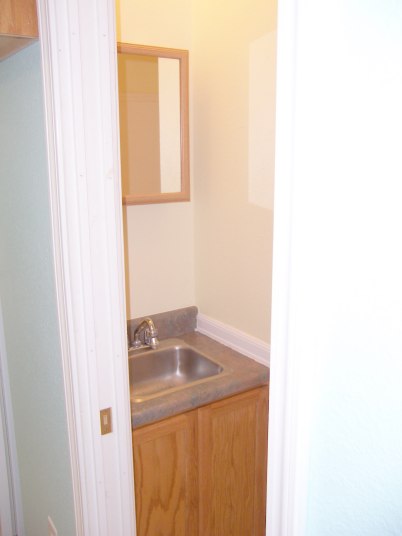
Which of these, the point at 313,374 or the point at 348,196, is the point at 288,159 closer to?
the point at 348,196

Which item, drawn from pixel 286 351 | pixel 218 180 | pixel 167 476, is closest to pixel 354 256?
pixel 286 351

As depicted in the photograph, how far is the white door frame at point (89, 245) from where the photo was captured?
42.6 inches

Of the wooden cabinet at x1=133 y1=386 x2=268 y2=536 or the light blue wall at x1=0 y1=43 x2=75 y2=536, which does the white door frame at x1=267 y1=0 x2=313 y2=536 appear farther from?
the wooden cabinet at x1=133 y1=386 x2=268 y2=536

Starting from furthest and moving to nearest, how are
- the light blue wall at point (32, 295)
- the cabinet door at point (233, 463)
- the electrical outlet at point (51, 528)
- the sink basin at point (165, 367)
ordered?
the sink basin at point (165, 367) < the cabinet door at point (233, 463) < the electrical outlet at point (51, 528) < the light blue wall at point (32, 295)

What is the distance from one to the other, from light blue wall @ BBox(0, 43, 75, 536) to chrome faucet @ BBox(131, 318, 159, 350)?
520 mm

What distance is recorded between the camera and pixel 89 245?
1176mm

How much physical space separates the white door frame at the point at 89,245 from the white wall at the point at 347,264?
0.58 m

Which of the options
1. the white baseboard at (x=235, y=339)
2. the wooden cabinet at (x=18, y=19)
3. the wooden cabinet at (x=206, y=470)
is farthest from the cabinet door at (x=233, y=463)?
the wooden cabinet at (x=18, y=19)

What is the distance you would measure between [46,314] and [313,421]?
0.85 meters

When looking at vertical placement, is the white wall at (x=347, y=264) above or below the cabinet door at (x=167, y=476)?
above

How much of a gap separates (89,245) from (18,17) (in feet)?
1.74

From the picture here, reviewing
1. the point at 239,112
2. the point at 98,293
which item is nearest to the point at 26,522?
the point at 98,293

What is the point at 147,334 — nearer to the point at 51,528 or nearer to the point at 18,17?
the point at 51,528

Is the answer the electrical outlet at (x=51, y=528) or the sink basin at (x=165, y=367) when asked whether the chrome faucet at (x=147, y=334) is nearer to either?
the sink basin at (x=165, y=367)
